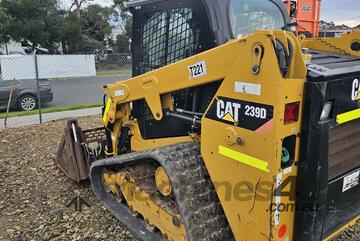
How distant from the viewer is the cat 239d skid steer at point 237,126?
2.23 metres

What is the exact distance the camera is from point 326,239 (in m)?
2.65

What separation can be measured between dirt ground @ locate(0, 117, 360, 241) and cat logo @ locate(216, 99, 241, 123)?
1.82m

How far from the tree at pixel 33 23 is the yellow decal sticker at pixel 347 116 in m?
30.8

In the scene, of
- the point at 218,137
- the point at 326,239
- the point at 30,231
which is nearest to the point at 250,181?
the point at 218,137

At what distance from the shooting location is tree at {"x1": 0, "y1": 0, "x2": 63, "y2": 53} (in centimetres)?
3106

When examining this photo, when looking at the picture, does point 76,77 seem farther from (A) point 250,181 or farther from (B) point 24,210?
(A) point 250,181

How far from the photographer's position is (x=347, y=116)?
8.19ft

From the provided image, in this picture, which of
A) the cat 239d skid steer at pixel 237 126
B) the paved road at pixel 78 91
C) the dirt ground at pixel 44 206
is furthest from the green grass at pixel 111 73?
the cat 239d skid steer at pixel 237 126

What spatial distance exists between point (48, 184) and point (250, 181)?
3517 millimetres

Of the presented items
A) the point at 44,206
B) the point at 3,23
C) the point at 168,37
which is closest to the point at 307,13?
the point at 168,37

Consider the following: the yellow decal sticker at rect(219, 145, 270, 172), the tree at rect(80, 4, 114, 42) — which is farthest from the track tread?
the tree at rect(80, 4, 114, 42)

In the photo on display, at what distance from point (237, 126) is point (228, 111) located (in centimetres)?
13

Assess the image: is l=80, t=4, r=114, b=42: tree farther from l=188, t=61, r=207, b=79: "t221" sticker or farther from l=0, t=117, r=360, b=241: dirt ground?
l=188, t=61, r=207, b=79: "t221" sticker

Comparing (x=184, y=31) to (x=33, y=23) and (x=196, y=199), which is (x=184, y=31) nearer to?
(x=196, y=199)
